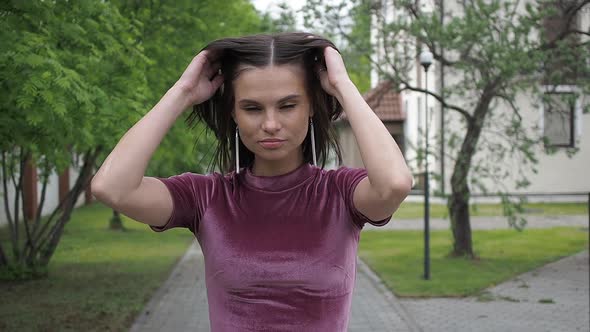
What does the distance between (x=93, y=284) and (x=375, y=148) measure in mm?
9710

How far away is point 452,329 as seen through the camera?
8.48 m

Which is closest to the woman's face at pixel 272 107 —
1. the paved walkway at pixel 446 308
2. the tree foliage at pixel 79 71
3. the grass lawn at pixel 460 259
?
the tree foliage at pixel 79 71

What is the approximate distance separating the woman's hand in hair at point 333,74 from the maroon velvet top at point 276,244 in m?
0.25

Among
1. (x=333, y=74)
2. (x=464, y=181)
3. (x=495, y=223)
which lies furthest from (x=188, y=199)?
(x=495, y=223)

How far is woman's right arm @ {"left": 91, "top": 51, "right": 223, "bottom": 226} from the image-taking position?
6.97 ft

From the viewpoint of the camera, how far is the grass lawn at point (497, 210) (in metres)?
23.3

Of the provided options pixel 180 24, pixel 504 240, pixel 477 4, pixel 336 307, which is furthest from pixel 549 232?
pixel 336 307

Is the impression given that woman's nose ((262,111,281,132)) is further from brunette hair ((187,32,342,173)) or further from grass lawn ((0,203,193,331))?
grass lawn ((0,203,193,331))

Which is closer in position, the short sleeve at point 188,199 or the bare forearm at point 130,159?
the bare forearm at point 130,159

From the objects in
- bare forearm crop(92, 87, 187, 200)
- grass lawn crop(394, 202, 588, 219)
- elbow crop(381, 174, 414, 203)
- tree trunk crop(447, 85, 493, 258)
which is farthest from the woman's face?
grass lawn crop(394, 202, 588, 219)

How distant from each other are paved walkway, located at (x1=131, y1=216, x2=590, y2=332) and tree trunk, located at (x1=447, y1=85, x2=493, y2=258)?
143 cm

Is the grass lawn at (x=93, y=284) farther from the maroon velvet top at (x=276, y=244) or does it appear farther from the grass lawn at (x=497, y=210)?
the grass lawn at (x=497, y=210)

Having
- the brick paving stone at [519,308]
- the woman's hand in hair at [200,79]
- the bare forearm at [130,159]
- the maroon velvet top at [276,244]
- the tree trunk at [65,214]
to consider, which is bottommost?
the brick paving stone at [519,308]

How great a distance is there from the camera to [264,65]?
7.39ft
